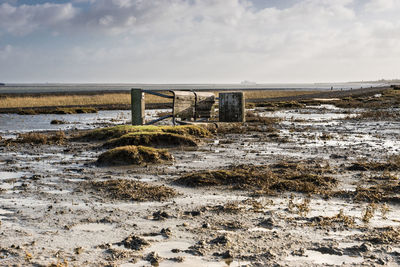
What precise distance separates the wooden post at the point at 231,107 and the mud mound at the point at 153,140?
632 centimetres

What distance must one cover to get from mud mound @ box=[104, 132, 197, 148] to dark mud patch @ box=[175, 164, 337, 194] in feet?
18.1

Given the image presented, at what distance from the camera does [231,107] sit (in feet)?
72.0

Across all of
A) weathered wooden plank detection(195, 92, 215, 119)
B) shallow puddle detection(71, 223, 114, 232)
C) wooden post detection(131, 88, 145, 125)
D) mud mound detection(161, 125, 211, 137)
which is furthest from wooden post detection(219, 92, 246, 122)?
shallow puddle detection(71, 223, 114, 232)

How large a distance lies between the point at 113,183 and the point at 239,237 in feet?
12.8

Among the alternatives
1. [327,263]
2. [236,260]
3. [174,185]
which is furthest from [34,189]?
[327,263]

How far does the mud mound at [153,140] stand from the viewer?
14.9 m

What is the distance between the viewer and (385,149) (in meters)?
14.1

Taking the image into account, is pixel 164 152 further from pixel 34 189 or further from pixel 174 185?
pixel 34 189

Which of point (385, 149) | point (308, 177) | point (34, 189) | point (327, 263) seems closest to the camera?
point (327, 263)

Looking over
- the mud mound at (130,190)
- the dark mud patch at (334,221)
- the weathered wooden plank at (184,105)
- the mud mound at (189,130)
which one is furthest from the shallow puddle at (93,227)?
the weathered wooden plank at (184,105)

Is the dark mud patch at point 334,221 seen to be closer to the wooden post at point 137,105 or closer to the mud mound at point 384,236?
the mud mound at point 384,236

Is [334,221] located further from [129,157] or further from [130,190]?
[129,157]

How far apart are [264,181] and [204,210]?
94.5 inches

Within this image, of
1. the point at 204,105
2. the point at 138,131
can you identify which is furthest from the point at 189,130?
the point at 204,105
